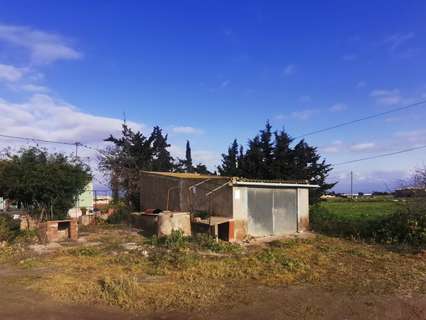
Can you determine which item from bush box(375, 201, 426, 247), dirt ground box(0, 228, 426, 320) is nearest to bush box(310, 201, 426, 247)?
bush box(375, 201, 426, 247)

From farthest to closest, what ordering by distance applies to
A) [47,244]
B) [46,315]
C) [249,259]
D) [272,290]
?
[47,244], [249,259], [272,290], [46,315]

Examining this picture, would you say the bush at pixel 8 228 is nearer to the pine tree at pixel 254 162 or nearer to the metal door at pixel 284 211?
the metal door at pixel 284 211

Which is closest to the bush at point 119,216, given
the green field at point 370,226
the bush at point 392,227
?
the green field at point 370,226

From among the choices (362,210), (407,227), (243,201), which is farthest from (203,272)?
(362,210)

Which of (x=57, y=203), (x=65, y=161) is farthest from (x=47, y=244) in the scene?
(x=65, y=161)

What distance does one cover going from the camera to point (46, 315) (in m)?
7.41

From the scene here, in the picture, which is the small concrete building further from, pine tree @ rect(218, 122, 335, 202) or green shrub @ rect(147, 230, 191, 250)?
pine tree @ rect(218, 122, 335, 202)

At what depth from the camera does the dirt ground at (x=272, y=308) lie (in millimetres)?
7328

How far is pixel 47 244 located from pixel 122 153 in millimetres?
14436

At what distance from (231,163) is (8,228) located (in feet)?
56.3

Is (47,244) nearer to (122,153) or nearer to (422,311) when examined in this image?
(422,311)

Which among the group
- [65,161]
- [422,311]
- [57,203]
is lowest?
[422,311]

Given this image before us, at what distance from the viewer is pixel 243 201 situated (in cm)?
1731

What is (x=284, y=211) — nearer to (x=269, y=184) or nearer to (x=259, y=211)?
(x=259, y=211)
